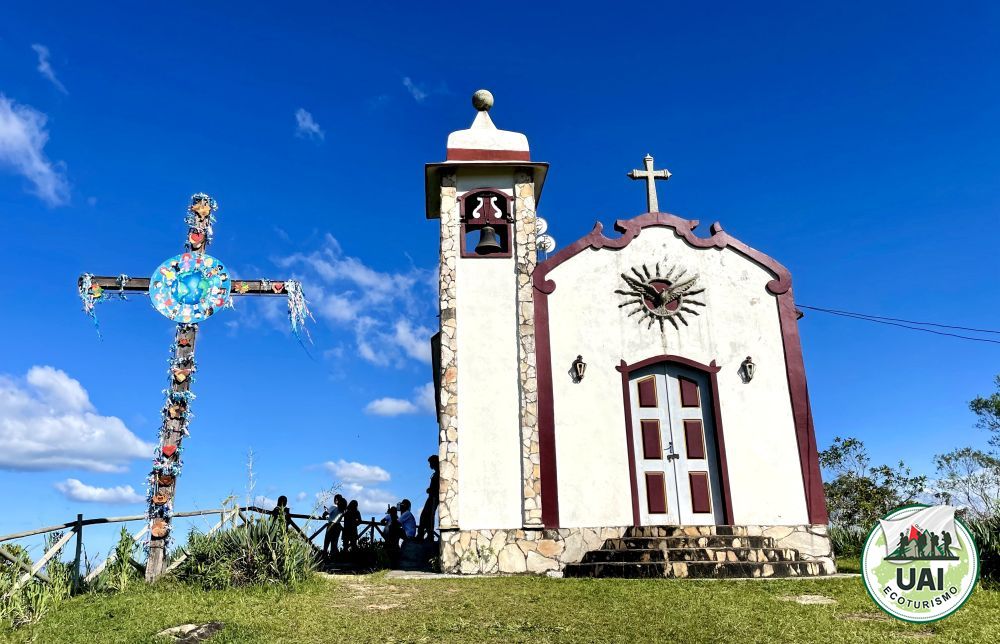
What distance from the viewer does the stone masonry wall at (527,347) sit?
11617 millimetres

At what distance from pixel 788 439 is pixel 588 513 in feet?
12.8

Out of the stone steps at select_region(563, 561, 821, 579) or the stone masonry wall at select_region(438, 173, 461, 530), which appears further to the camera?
the stone masonry wall at select_region(438, 173, 461, 530)

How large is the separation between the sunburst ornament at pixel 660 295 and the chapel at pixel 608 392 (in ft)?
0.09

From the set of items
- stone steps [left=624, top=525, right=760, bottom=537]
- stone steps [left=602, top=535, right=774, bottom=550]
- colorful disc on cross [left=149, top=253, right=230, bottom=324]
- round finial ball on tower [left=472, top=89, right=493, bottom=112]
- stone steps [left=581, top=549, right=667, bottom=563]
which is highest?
round finial ball on tower [left=472, top=89, right=493, bottom=112]

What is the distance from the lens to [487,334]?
40.9ft

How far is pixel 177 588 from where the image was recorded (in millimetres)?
9219

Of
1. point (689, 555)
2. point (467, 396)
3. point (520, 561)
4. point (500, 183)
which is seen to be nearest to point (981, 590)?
point (689, 555)

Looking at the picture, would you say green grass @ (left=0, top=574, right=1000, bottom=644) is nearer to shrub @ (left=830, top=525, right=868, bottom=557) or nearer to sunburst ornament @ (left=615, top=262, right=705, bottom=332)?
shrub @ (left=830, top=525, right=868, bottom=557)

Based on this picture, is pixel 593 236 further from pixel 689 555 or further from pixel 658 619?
pixel 658 619

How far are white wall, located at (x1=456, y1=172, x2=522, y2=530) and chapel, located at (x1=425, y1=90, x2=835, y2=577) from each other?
0.08ft

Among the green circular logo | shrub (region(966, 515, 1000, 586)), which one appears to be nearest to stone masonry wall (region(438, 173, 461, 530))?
the green circular logo

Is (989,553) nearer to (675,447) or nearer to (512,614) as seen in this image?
(675,447)

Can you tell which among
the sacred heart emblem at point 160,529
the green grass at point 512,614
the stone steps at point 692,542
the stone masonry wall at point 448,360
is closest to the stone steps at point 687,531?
the stone steps at point 692,542

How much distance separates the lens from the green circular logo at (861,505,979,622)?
16.7 feet
